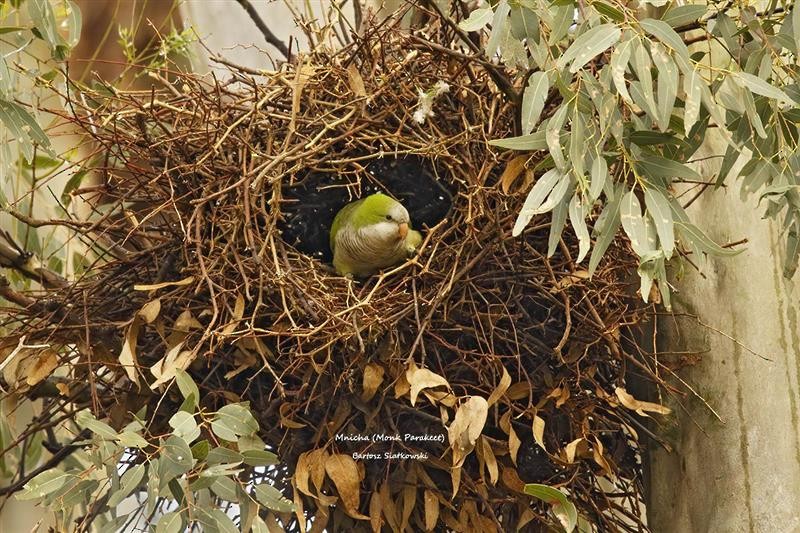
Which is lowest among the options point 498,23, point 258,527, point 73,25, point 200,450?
point 258,527

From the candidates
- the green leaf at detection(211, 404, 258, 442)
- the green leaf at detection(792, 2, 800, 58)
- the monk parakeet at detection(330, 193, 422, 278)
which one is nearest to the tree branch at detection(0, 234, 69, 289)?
the monk parakeet at detection(330, 193, 422, 278)

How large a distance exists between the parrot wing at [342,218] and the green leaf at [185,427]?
0.74m

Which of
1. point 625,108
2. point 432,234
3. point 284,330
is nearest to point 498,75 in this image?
point 625,108

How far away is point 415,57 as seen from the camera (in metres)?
1.70

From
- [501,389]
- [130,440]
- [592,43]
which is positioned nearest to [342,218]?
[501,389]

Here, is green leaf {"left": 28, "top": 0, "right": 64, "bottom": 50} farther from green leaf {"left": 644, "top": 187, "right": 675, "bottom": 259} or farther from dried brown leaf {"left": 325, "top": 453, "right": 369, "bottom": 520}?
green leaf {"left": 644, "top": 187, "right": 675, "bottom": 259}

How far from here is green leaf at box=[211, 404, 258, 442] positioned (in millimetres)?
1397

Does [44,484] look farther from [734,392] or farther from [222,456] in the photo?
[734,392]

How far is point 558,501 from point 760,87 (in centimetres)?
66

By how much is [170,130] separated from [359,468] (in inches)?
27.8

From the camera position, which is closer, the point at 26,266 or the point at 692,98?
the point at 692,98

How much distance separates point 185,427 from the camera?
132 cm

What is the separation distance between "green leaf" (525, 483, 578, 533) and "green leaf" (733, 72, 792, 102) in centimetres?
62

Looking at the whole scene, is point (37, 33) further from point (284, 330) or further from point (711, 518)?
point (711, 518)
